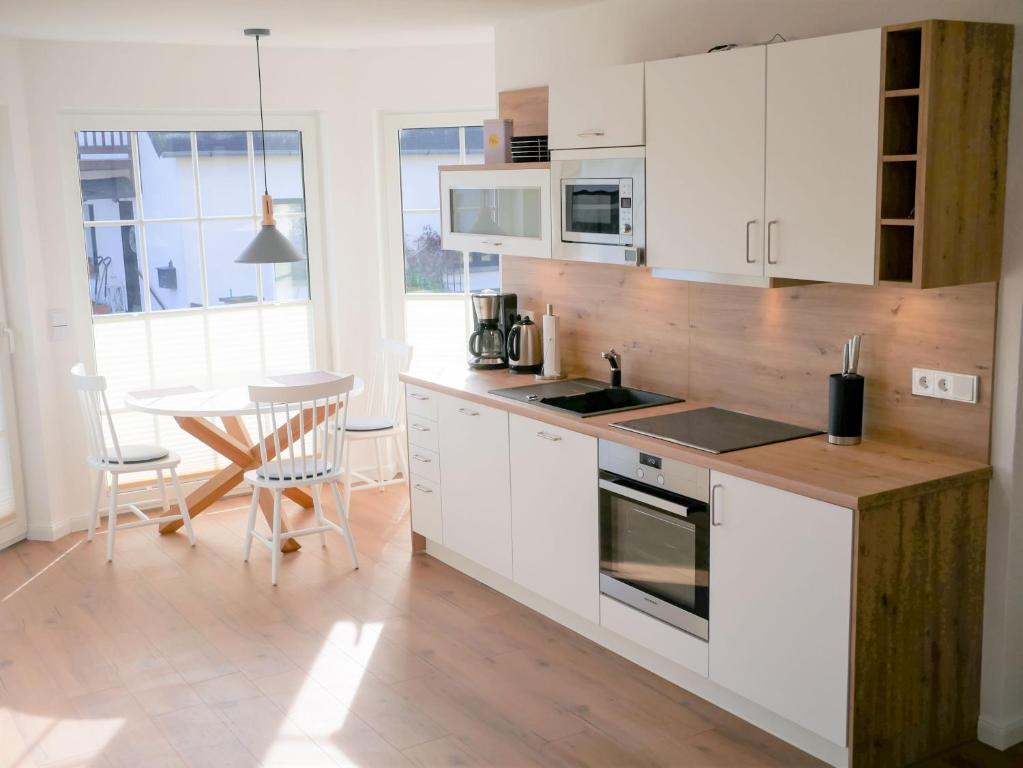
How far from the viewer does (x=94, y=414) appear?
204 inches

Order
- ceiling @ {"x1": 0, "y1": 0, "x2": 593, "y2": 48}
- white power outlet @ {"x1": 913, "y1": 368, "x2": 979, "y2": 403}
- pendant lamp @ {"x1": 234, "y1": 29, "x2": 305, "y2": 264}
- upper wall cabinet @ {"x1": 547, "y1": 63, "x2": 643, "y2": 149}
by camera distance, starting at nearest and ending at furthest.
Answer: white power outlet @ {"x1": 913, "y1": 368, "x2": 979, "y2": 403}, upper wall cabinet @ {"x1": 547, "y1": 63, "x2": 643, "y2": 149}, ceiling @ {"x1": 0, "y1": 0, "x2": 593, "y2": 48}, pendant lamp @ {"x1": 234, "y1": 29, "x2": 305, "y2": 264}

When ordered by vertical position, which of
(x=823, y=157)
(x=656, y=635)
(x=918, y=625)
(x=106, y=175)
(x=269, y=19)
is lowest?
(x=656, y=635)

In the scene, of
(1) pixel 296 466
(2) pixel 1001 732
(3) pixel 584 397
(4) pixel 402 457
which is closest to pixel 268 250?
(1) pixel 296 466

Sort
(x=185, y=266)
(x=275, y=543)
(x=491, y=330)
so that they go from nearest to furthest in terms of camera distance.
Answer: (x=275, y=543)
(x=491, y=330)
(x=185, y=266)

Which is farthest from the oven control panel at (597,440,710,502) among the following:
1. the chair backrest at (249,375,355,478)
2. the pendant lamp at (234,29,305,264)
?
the pendant lamp at (234,29,305,264)

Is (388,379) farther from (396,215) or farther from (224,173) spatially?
(224,173)

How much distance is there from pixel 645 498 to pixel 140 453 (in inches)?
112

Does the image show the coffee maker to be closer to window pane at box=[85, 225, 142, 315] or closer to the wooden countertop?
the wooden countertop

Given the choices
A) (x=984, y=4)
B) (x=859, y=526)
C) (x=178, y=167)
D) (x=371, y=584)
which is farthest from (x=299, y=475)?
(x=984, y=4)

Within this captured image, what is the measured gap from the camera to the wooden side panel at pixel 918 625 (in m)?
3.03

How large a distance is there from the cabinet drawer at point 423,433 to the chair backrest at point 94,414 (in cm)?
142

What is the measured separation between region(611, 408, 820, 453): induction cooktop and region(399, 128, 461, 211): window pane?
2.69 m

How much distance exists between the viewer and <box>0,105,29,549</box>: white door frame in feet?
17.4

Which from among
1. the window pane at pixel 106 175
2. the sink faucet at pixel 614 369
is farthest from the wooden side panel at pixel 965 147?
the window pane at pixel 106 175
